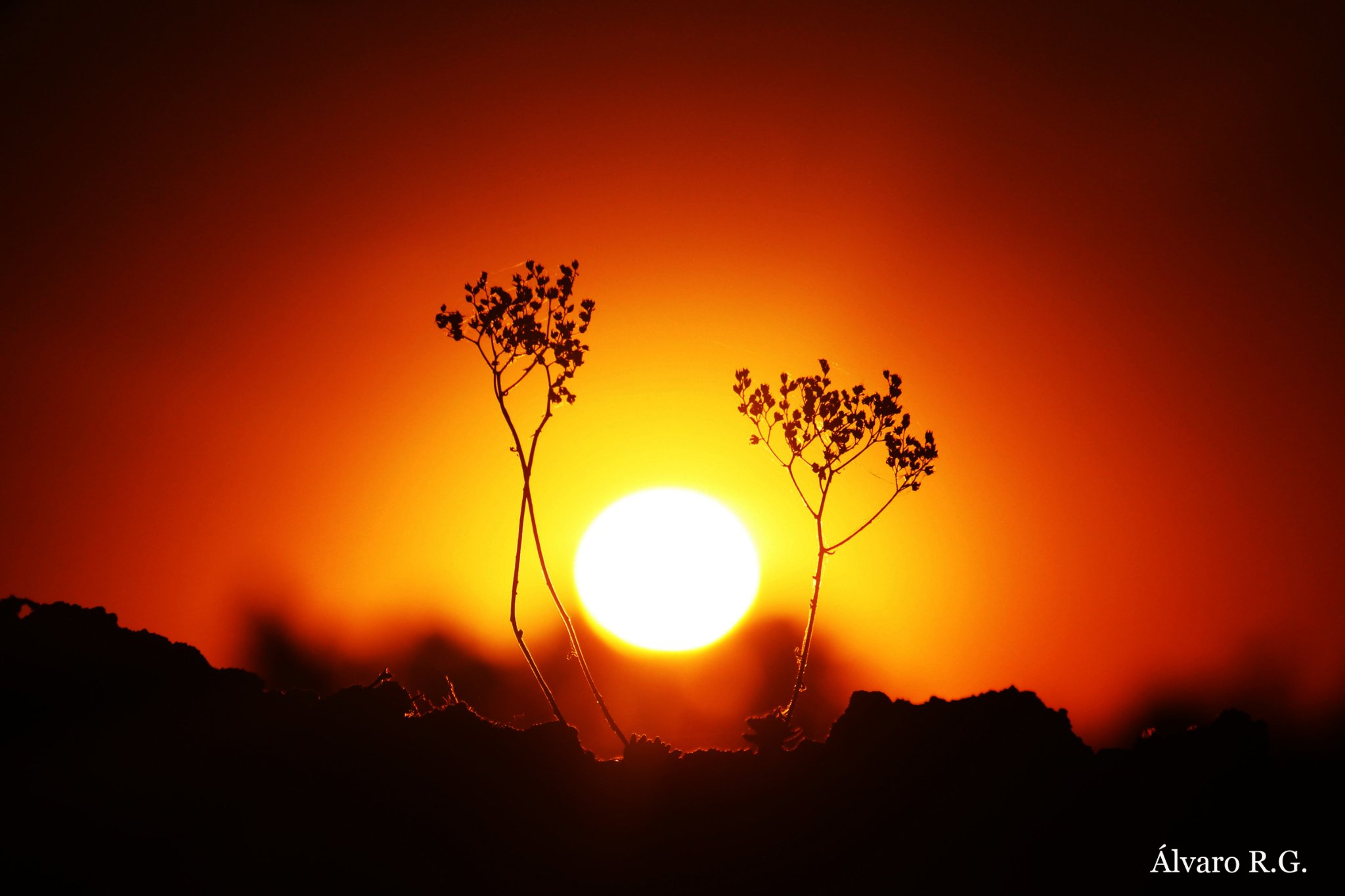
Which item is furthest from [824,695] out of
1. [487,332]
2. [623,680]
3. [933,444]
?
[487,332]

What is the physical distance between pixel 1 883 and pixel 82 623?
127 inches

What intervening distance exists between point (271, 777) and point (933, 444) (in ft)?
31.2

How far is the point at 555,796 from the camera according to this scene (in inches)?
375

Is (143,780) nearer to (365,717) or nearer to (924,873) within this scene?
(365,717)

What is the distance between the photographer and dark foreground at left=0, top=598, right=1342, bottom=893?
8305 millimetres

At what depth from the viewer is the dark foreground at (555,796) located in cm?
830

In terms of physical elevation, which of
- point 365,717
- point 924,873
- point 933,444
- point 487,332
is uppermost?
point 487,332

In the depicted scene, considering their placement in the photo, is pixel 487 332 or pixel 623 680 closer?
pixel 487 332

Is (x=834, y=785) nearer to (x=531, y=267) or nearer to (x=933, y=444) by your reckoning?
(x=933, y=444)

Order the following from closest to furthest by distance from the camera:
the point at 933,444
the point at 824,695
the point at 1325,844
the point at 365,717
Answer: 1. the point at 1325,844
2. the point at 365,717
3. the point at 933,444
4. the point at 824,695

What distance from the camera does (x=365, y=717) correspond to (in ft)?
31.5

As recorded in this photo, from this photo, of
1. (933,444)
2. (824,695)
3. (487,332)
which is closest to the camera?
(487,332)

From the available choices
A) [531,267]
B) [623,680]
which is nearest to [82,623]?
[531,267]

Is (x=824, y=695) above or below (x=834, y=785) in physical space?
above
